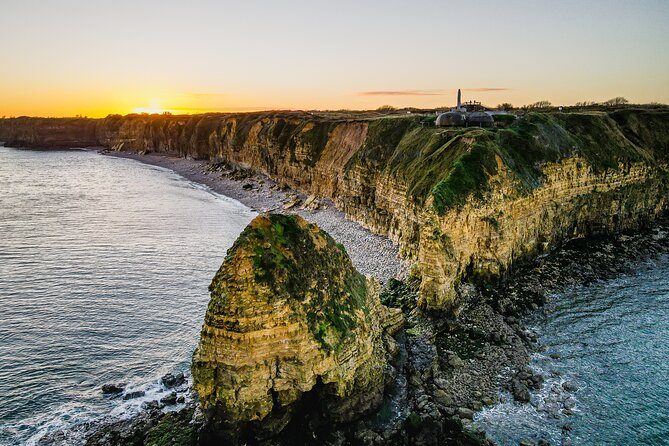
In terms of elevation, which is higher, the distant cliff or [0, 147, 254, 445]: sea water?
the distant cliff

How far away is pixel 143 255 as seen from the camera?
4597 centimetres

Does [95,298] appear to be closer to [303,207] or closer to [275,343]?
[275,343]

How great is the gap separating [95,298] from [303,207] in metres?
34.8

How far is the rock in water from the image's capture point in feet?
A: 62.2

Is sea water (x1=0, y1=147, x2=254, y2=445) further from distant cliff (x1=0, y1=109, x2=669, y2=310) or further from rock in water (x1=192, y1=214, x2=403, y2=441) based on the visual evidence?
distant cliff (x1=0, y1=109, x2=669, y2=310)

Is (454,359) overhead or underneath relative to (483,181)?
underneath

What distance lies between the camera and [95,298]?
116 ft

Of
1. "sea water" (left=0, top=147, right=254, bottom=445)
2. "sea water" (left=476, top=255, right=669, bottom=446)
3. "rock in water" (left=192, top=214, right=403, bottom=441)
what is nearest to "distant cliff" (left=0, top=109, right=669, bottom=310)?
"sea water" (left=476, top=255, right=669, bottom=446)

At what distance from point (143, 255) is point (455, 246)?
1247 inches

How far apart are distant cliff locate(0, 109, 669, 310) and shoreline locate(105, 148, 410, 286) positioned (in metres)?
1.70

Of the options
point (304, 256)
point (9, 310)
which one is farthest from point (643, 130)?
point (9, 310)

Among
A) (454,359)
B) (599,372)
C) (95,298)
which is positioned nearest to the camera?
(599,372)

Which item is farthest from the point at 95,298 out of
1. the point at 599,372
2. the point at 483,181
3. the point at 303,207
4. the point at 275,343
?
the point at 599,372

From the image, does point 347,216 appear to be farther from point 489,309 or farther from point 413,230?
point 489,309
